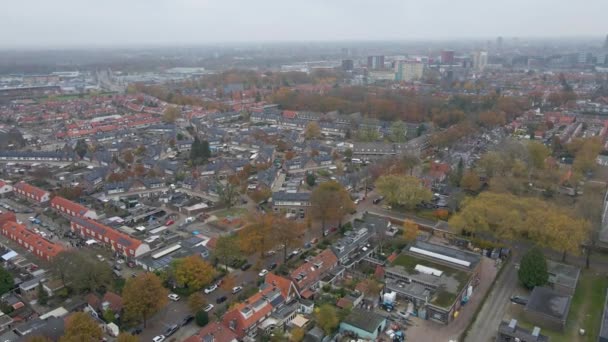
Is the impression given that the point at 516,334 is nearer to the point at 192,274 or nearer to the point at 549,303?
the point at 549,303

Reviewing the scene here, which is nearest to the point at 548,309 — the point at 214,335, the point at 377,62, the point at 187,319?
the point at 214,335

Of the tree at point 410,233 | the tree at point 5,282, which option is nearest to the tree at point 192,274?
the tree at point 5,282

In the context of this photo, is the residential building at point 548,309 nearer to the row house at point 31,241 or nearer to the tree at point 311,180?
the tree at point 311,180

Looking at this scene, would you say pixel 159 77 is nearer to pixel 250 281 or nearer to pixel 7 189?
pixel 7 189

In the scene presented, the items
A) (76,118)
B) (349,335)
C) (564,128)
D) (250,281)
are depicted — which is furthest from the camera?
(76,118)

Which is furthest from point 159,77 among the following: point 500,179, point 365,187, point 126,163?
point 500,179

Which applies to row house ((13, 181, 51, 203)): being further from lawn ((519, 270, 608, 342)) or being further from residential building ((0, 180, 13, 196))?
lawn ((519, 270, 608, 342))

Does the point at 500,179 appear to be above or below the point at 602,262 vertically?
above
